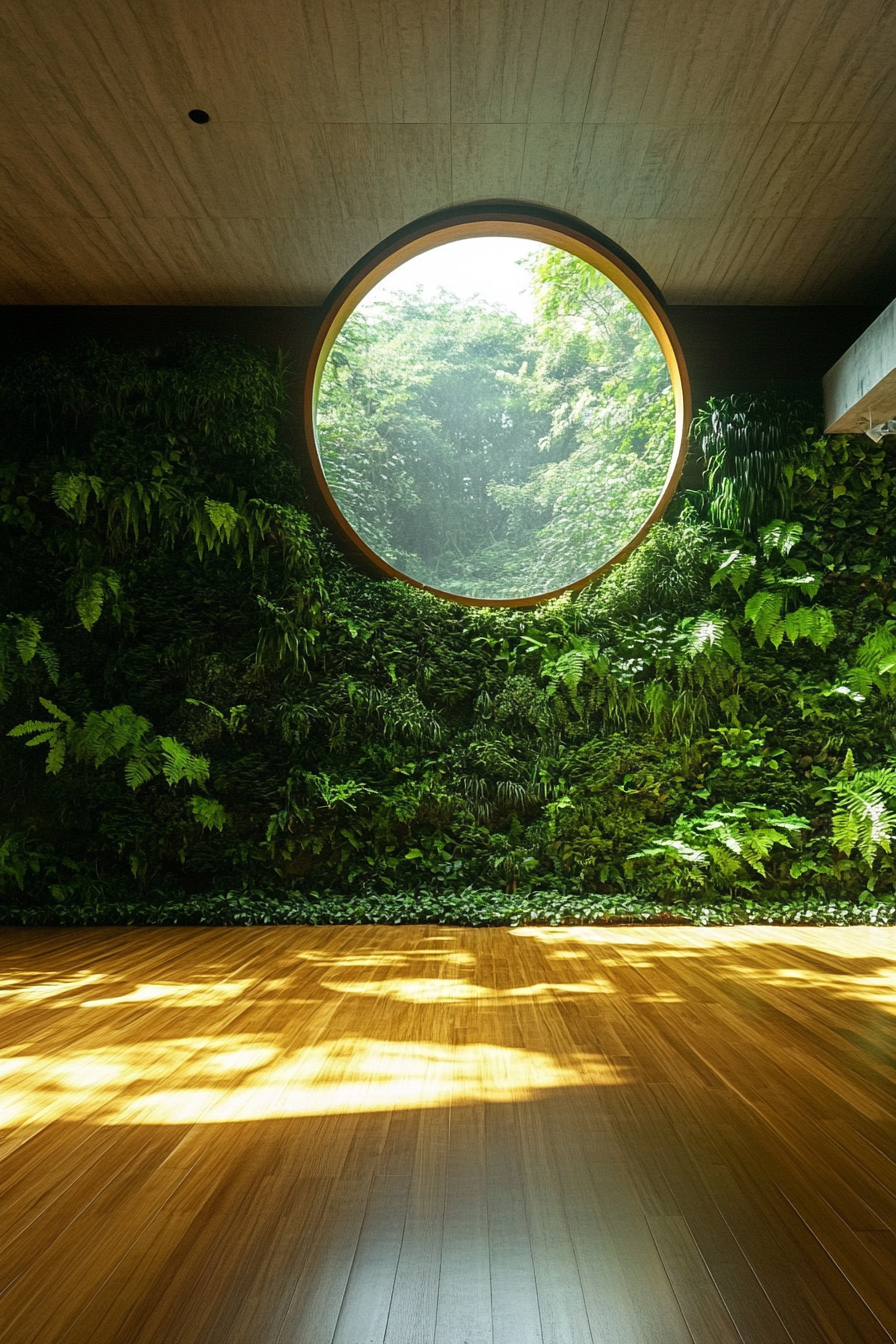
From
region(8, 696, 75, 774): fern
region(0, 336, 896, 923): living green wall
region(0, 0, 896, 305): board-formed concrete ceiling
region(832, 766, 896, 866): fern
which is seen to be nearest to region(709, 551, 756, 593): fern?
region(0, 336, 896, 923): living green wall

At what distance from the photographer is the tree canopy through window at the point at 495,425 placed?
10562 millimetres

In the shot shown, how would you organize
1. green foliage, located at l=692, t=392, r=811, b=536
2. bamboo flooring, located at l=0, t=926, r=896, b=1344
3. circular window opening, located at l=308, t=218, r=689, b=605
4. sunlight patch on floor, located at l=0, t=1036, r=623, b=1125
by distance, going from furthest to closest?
circular window opening, located at l=308, t=218, r=689, b=605, green foliage, located at l=692, t=392, r=811, b=536, sunlight patch on floor, located at l=0, t=1036, r=623, b=1125, bamboo flooring, located at l=0, t=926, r=896, b=1344

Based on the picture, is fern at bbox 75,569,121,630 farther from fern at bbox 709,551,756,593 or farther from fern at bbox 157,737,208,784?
fern at bbox 709,551,756,593

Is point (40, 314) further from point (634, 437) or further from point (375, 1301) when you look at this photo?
point (634, 437)

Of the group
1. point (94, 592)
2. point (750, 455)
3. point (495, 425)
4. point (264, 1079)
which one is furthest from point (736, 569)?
point (495, 425)

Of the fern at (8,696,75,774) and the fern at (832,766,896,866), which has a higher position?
the fern at (8,696,75,774)

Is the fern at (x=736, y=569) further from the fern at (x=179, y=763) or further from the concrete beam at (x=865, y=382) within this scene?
the fern at (x=179, y=763)

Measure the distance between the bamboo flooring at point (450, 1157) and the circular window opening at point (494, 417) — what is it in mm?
7850

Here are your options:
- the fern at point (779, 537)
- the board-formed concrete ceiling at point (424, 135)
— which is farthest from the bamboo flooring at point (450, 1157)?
the board-formed concrete ceiling at point (424, 135)

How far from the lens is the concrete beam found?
157 inches

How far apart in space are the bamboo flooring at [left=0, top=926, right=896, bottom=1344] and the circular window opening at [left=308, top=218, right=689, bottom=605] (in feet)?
25.8

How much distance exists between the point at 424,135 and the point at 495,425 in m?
7.50

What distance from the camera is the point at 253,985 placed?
10.6 ft

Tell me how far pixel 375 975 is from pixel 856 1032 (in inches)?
66.6
